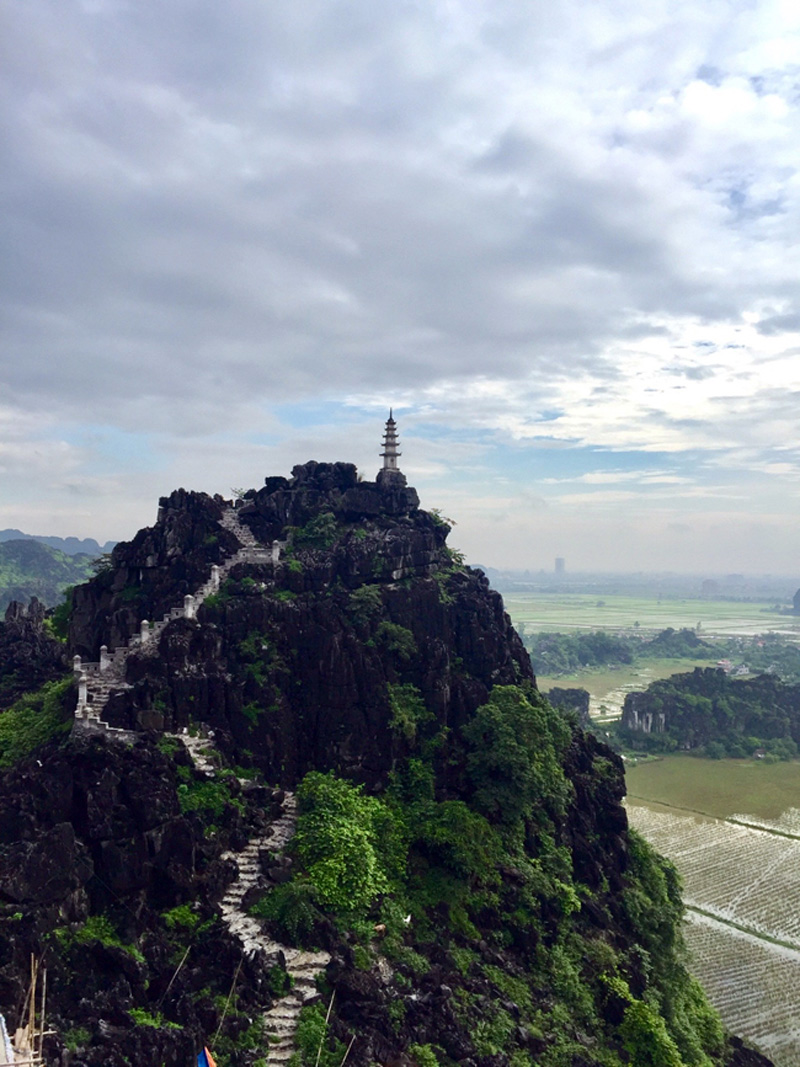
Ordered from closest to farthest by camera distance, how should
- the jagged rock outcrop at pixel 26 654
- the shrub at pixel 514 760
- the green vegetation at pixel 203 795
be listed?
the green vegetation at pixel 203 795, the shrub at pixel 514 760, the jagged rock outcrop at pixel 26 654

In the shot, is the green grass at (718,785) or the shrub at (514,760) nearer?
the shrub at (514,760)

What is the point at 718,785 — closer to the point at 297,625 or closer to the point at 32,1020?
the point at 297,625

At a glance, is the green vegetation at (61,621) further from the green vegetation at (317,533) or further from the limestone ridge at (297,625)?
the green vegetation at (317,533)

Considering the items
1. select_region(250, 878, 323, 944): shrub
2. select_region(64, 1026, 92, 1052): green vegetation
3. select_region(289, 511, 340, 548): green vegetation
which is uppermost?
select_region(289, 511, 340, 548): green vegetation

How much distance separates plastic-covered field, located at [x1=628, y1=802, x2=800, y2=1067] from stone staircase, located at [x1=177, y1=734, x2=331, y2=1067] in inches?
1022

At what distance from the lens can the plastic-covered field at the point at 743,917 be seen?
36.6m

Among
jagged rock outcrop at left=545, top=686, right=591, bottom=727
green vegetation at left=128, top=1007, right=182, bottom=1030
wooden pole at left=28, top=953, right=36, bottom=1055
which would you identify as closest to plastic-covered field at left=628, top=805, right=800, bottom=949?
jagged rock outcrop at left=545, top=686, right=591, bottom=727

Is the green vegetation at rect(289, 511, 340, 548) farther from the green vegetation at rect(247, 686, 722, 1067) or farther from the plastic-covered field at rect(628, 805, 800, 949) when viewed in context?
the plastic-covered field at rect(628, 805, 800, 949)

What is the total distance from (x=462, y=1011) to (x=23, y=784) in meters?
17.6

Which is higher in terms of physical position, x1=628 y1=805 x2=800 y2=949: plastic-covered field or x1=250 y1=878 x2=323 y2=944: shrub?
x1=250 y1=878 x2=323 y2=944: shrub

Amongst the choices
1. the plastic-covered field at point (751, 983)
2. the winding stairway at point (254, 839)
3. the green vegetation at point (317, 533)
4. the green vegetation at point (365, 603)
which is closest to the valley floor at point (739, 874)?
the plastic-covered field at point (751, 983)

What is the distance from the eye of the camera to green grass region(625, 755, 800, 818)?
69.7 m

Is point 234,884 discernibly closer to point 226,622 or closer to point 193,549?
point 226,622

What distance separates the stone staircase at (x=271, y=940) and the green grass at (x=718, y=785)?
54.9 m
